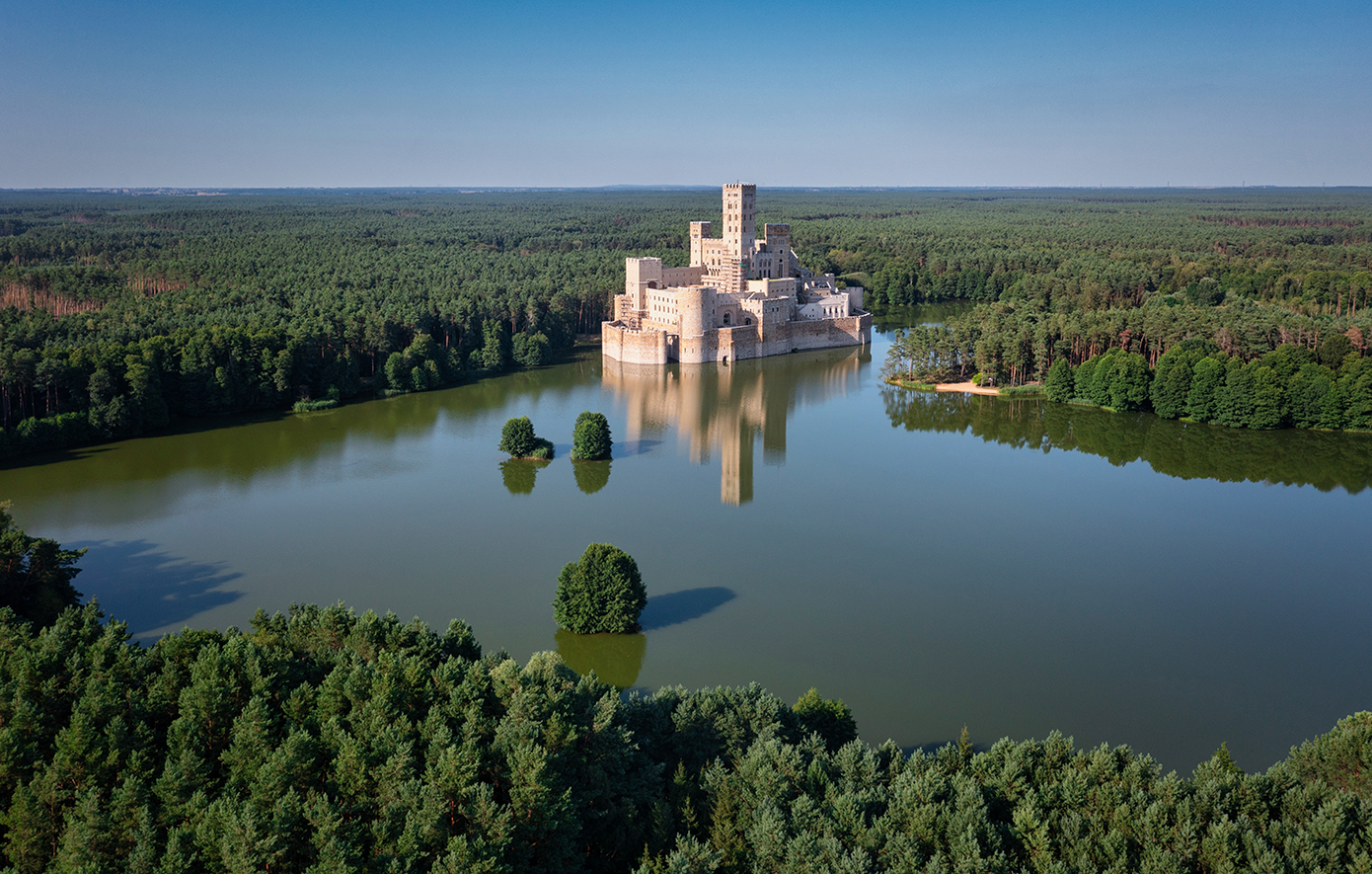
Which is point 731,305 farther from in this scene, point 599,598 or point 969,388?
point 599,598

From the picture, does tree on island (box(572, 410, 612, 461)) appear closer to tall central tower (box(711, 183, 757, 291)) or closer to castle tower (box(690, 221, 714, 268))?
tall central tower (box(711, 183, 757, 291))

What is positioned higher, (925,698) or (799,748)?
(799,748)

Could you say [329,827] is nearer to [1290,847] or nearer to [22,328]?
[1290,847]

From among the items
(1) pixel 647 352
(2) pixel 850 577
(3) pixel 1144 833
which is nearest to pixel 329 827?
(3) pixel 1144 833

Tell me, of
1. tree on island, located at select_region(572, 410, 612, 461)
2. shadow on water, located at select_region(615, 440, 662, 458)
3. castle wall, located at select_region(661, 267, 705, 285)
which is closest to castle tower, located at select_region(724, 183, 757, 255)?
castle wall, located at select_region(661, 267, 705, 285)

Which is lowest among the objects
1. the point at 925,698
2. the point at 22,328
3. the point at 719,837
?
the point at 925,698

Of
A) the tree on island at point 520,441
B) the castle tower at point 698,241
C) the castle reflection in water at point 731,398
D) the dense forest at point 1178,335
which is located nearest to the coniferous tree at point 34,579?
the tree on island at point 520,441
